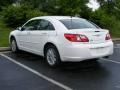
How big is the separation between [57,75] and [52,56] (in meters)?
1.02

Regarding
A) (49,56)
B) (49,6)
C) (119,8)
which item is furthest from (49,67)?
(119,8)

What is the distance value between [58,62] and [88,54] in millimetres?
919

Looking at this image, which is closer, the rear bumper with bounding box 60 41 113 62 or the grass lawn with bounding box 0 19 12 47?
the rear bumper with bounding box 60 41 113 62

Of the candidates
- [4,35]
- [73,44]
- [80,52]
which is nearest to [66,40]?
[73,44]

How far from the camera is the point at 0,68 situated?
872 centimetres

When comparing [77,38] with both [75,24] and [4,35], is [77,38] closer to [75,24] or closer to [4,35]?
[75,24]

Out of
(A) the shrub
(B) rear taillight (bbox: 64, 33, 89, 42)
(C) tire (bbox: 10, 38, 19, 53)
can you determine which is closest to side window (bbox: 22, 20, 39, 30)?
(C) tire (bbox: 10, 38, 19, 53)

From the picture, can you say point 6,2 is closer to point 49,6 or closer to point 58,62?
point 49,6

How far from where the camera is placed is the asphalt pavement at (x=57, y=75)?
6.84 m

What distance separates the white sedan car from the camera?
8156mm

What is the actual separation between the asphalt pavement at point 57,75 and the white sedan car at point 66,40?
39 centimetres

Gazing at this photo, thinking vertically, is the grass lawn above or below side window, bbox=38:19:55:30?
below

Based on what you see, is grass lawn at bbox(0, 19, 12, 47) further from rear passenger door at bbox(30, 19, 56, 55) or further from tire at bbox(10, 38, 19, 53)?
rear passenger door at bbox(30, 19, 56, 55)

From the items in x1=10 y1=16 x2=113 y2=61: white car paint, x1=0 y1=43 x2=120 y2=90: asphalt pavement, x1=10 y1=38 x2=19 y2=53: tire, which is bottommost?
x1=0 y1=43 x2=120 y2=90: asphalt pavement
